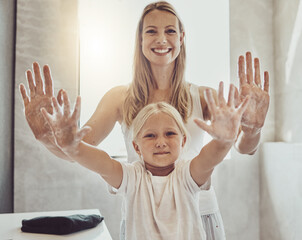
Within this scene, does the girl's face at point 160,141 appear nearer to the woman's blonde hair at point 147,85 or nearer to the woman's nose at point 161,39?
the woman's blonde hair at point 147,85

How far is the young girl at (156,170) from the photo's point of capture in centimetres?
78

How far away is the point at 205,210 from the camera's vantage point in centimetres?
113

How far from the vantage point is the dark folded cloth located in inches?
42.5

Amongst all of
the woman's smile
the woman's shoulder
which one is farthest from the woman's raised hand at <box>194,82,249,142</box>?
the woman's shoulder

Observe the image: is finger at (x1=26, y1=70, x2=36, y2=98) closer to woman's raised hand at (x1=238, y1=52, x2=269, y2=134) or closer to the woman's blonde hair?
the woman's blonde hair

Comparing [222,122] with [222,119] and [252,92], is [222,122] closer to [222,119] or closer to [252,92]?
[222,119]

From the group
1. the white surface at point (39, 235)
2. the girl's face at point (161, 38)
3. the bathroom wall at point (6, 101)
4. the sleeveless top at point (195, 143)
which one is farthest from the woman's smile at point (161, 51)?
the bathroom wall at point (6, 101)

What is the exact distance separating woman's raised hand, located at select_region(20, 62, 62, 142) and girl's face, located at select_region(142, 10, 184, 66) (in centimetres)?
37

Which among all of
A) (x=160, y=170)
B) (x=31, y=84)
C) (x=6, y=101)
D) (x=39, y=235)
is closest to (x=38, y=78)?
(x=31, y=84)

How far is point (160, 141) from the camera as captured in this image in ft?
2.96

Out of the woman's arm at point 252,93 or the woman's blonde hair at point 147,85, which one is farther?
the woman's blonde hair at point 147,85

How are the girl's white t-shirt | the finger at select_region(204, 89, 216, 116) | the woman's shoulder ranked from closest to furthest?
the finger at select_region(204, 89, 216, 116) → the girl's white t-shirt → the woman's shoulder

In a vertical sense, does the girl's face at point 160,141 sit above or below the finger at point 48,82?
below

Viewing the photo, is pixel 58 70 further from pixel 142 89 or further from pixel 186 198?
pixel 186 198
